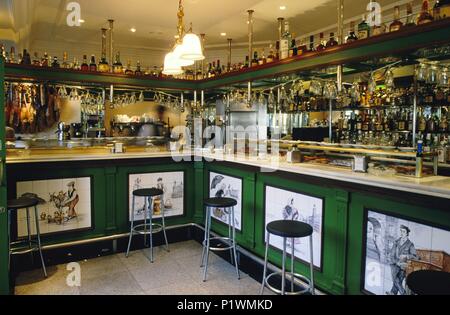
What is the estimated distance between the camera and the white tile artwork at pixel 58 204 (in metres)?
3.53

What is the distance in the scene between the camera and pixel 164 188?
14.2 ft

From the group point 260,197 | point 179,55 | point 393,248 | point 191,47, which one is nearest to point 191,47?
point 191,47

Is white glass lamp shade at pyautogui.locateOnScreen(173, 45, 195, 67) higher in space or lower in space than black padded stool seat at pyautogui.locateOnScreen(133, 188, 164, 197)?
higher

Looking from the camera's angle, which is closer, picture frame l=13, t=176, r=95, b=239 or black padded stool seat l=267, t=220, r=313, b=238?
black padded stool seat l=267, t=220, r=313, b=238

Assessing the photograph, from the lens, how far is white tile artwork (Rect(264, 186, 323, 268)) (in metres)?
2.84

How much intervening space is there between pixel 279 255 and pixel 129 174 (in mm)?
1981

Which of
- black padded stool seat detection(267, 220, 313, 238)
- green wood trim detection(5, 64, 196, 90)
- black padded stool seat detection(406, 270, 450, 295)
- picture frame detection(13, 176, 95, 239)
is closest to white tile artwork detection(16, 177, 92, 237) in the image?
picture frame detection(13, 176, 95, 239)

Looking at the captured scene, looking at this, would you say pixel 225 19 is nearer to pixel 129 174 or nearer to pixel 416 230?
pixel 129 174

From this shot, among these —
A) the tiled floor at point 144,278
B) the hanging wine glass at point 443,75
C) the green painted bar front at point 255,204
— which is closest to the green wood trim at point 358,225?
the green painted bar front at point 255,204

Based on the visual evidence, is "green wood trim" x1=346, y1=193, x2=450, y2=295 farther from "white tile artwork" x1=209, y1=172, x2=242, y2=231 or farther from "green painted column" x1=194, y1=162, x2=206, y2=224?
"green painted column" x1=194, y1=162, x2=206, y2=224

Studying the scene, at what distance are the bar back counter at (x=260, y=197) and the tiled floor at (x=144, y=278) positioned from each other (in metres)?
0.27

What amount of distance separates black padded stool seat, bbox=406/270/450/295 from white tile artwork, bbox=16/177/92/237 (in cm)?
328

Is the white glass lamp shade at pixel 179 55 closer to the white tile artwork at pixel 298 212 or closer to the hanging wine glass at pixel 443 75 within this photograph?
the white tile artwork at pixel 298 212
